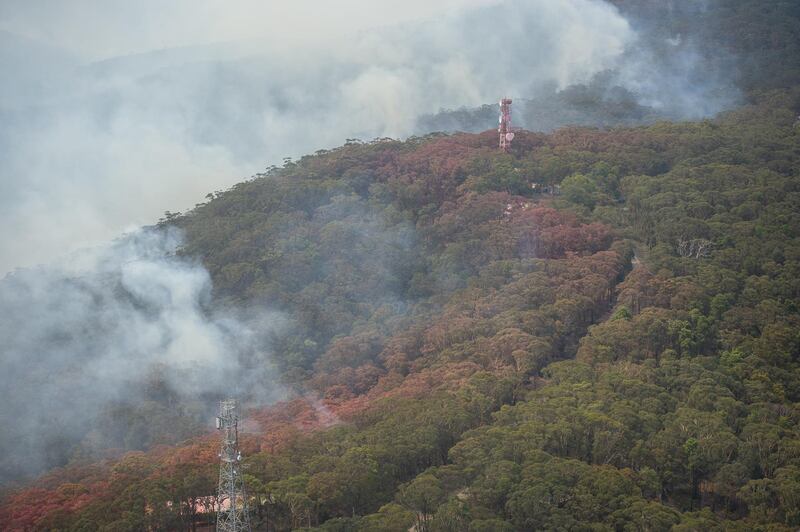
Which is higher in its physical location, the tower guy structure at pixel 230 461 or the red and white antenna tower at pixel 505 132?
the red and white antenna tower at pixel 505 132

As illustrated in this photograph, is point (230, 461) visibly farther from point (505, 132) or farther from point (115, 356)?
point (505, 132)

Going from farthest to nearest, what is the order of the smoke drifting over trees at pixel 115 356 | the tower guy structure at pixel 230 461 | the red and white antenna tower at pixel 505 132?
1. the red and white antenna tower at pixel 505 132
2. the smoke drifting over trees at pixel 115 356
3. the tower guy structure at pixel 230 461

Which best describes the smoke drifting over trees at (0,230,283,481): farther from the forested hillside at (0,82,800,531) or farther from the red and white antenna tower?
the red and white antenna tower

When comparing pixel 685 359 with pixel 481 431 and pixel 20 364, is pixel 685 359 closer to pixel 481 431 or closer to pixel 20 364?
pixel 481 431

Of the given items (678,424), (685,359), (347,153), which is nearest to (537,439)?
(678,424)

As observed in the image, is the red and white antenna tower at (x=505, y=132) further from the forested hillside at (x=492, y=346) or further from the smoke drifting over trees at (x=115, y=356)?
the smoke drifting over trees at (x=115, y=356)

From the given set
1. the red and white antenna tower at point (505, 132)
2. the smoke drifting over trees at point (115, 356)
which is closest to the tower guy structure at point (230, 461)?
the smoke drifting over trees at point (115, 356)

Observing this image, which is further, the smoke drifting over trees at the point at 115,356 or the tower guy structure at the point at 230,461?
the smoke drifting over trees at the point at 115,356

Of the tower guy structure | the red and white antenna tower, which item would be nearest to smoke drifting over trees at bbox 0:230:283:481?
the tower guy structure
